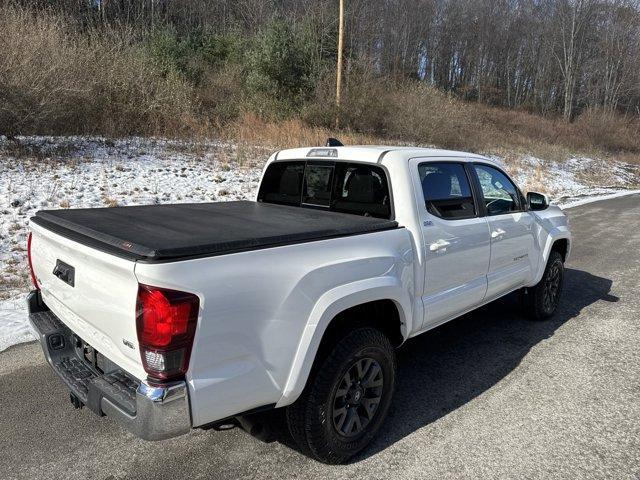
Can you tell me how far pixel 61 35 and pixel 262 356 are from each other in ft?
46.6

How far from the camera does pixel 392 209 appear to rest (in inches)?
125

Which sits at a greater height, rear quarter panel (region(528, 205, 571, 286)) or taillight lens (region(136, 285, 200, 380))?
taillight lens (region(136, 285, 200, 380))

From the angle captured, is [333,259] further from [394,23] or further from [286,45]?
[394,23]

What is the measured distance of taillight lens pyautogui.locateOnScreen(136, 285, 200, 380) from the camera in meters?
1.94

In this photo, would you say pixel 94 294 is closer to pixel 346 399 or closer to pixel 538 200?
pixel 346 399

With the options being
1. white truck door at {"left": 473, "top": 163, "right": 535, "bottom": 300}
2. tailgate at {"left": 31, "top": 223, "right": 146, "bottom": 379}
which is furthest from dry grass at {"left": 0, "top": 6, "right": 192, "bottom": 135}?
white truck door at {"left": 473, "top": 163, "right": 535, "bottom": 300}

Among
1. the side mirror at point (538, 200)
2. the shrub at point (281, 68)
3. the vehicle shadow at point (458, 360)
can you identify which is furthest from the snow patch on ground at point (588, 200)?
the shrub at point (281, 68)

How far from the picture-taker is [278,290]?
224 centimetres

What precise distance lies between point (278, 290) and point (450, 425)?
68.0 inches

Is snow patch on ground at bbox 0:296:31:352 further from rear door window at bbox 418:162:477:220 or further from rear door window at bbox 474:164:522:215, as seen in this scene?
rear door window at bbox 474:164:522:215

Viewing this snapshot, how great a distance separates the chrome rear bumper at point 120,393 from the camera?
199 cm

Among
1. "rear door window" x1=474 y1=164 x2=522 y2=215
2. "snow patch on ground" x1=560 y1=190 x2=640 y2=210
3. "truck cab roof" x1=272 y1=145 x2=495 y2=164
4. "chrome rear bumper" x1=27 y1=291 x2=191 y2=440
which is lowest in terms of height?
"snow patch on ground" x1=560 y1=190 x2=640 y2=210

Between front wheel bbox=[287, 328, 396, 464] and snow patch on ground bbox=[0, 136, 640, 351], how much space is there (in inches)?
119

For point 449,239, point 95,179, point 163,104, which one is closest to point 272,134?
point 163,104
